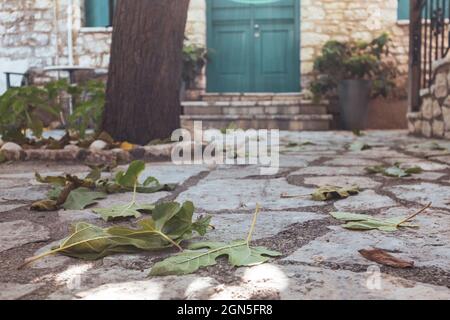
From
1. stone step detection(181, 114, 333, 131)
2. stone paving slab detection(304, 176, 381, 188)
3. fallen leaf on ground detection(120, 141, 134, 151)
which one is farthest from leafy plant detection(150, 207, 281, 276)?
stone step detection(181, 114, 333, 131)

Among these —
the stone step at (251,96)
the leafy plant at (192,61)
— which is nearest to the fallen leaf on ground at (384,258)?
the leafy plant at (192,61)

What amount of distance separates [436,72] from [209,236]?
393cm

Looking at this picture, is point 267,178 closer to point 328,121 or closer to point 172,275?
point 172,275

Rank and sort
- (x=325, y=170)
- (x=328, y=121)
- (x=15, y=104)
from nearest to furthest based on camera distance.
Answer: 1. (x=325, y=170)
2. (x=15, y=104)
3. (x=328, y=121)

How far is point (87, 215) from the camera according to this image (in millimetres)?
1539

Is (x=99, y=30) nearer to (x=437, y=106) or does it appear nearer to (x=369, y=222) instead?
(x=437, y=106)

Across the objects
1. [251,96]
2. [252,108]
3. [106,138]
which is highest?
[251,96]

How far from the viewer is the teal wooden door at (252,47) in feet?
24.9

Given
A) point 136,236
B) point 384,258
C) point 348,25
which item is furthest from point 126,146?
point 348,25

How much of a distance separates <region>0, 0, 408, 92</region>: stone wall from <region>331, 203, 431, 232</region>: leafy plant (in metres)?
6.15

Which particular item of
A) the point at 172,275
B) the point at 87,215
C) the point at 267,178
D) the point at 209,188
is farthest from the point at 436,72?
the point at 172,275

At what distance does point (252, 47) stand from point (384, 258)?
22.6 feet

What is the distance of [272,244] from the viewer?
1.20 metres

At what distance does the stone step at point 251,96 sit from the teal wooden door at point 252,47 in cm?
28
